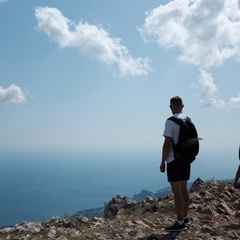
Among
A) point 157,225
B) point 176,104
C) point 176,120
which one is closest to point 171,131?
point 176,120

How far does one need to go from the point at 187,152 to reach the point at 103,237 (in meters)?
2.54

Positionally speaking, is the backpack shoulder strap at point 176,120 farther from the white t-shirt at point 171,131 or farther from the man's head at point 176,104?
the man's head at point 176,104

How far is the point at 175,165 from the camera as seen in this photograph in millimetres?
6023

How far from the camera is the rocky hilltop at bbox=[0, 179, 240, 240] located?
239 inches

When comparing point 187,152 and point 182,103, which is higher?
point 182,103

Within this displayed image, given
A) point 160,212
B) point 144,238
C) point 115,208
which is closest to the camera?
point 144,238

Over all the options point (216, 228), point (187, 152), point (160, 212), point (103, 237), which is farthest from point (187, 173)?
point (160, 212)

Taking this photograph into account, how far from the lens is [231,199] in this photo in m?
9.36

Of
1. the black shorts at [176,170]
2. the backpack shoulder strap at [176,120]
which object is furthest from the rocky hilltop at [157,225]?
the backpack shoulder strap at [176,120]

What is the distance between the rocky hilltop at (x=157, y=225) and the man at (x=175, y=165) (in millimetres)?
454

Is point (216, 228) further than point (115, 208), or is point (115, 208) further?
point (115, 208)

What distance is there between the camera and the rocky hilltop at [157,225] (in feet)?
20.0

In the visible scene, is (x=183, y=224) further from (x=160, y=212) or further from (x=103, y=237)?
(x=160, y=212)

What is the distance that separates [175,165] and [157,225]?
1.95 metres
